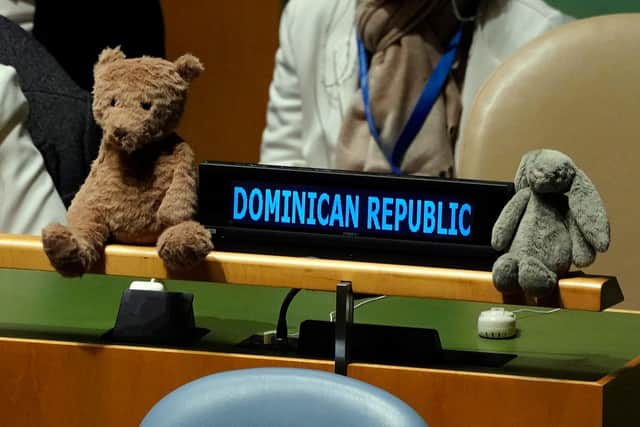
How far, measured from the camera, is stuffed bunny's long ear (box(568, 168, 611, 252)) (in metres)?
1.19

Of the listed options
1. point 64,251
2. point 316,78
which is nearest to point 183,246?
point 64,251

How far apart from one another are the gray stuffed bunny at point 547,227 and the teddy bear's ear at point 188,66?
347 mm

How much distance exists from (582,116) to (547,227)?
73 centimetres

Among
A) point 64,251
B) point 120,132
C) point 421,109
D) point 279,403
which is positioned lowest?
point 279,403

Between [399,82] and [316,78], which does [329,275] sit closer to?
[399,82]

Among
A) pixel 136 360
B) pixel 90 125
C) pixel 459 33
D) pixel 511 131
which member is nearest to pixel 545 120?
pixel 511 131

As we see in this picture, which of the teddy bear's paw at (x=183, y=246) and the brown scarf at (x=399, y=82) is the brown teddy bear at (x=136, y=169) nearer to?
the teddy bear's paw at (x=183, y=246)

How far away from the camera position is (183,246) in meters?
1.27

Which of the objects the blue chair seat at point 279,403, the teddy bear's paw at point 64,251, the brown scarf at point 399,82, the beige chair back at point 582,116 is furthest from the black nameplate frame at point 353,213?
the brown scarf at point 399,82

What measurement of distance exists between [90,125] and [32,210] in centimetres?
19

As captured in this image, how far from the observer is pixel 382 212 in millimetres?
1269

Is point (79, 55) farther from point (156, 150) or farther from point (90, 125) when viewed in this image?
point (156, 150)

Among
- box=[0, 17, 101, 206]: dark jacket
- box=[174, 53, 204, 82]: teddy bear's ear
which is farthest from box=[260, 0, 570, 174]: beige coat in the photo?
box=[174, 53, 204, 82]: teddy bear's ear

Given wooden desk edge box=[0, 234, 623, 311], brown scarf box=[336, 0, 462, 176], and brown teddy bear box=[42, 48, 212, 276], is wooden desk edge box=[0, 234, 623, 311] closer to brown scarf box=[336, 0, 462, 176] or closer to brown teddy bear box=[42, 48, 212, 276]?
brown teddy bear box=[42, 48, 212, 276]
